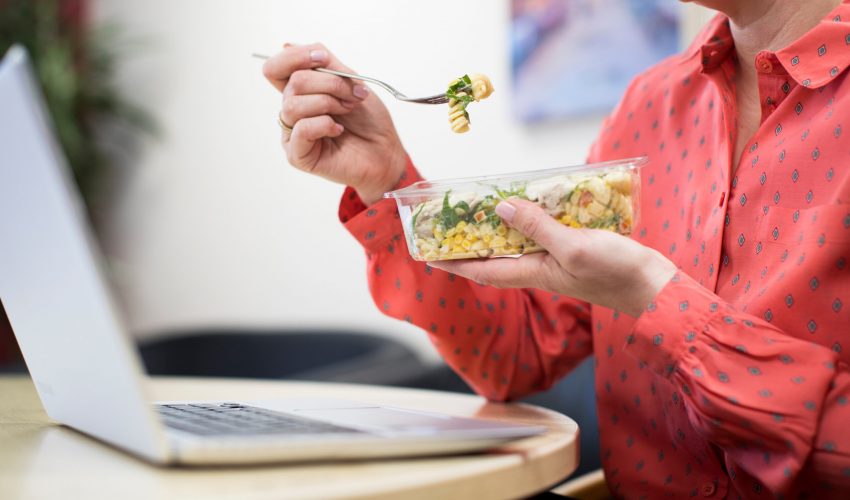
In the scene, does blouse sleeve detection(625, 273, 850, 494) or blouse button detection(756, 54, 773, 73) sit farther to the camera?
blouse button detection(756, 54, 773, 73)

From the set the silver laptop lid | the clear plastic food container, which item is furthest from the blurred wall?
the silver laptop lid

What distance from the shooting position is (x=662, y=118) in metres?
1.18

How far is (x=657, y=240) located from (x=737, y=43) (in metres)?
0.28

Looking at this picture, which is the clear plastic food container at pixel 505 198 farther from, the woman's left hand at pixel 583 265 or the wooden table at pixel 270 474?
the wooden table at pixel 270 474

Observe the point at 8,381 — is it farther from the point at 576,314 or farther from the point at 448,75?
the point at 448,75

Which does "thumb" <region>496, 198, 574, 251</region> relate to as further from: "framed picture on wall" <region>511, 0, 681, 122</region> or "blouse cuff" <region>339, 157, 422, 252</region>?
"framed picture on wall" <region>511, 0, 681, 122</region>

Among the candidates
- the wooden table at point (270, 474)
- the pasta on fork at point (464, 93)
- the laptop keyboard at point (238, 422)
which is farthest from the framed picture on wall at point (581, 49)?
the laptop keyboard at point (238, 422)

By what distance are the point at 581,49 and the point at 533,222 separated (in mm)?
1526

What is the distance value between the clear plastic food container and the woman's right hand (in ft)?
0.66

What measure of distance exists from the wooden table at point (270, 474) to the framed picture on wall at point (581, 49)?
148 cm

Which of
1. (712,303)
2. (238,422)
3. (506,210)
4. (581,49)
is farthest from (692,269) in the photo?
(581,49)

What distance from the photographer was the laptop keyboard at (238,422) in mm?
621

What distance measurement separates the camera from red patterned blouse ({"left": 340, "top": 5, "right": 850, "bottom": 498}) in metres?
0.75

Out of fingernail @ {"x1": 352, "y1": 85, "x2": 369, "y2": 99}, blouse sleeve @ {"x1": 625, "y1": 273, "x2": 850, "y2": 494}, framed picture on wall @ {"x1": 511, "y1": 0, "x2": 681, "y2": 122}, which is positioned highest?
framed picture on wall @ {"x1": 511, "y1": 0, "x2": 681, "y2": 122}
